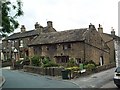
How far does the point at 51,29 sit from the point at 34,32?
4172 mm

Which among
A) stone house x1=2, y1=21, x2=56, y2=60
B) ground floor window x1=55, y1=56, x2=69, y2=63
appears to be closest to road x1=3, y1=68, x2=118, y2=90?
ground floor window x1=55, y1=56, x2=69, y2=63

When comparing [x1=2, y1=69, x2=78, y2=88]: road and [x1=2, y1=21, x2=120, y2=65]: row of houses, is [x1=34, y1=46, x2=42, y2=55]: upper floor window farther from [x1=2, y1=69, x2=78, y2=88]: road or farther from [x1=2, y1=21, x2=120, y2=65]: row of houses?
[x1=2, y1=69, x2=78, y2=88]: road

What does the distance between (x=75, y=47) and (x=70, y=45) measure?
1.16 m

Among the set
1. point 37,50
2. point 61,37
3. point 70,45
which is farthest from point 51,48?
point 70,45

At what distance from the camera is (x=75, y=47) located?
4512 cm

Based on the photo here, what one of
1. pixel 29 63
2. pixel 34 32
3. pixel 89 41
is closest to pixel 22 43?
pixel 34 32

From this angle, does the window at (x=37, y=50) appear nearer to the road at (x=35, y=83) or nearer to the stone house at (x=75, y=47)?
the stone house at (x=75, y=47)

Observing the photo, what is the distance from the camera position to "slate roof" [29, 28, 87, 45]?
45.7 metres

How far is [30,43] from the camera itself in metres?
54.9

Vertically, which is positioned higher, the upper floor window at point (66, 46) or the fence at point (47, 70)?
the upper floor window at point (66, 46)

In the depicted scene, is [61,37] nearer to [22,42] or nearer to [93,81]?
[22,42]

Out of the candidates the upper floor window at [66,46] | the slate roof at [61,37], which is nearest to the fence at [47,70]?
the upper floor window at [66,46]

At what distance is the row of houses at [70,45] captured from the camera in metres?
44.6

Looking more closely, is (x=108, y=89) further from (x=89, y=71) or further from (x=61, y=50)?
(x=61, y=50)
